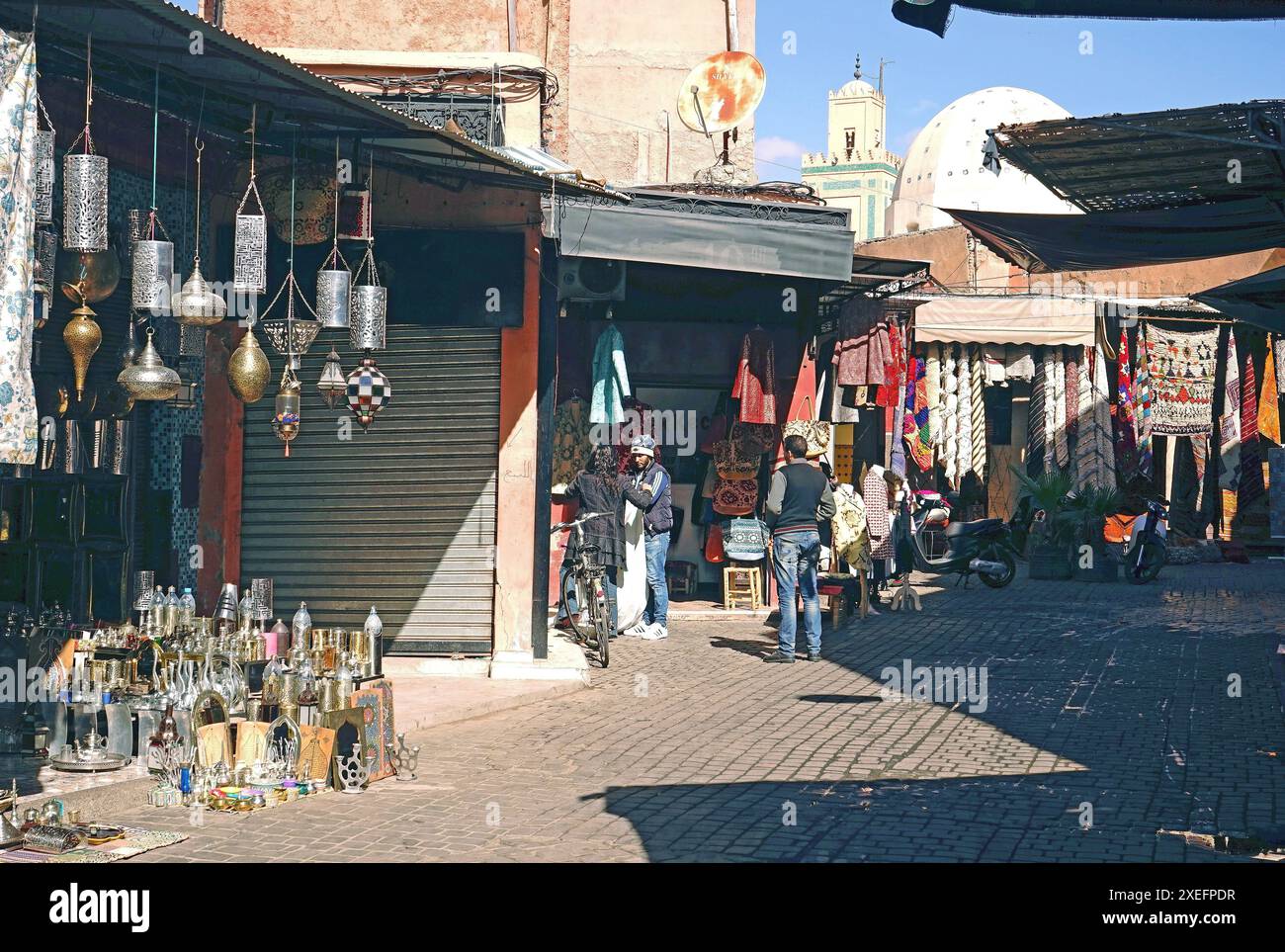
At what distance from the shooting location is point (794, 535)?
12766 millimetres

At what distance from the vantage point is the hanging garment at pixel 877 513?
17.4 meters

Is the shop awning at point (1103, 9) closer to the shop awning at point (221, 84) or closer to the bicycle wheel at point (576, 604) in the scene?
the shop awning at point (221, 84)

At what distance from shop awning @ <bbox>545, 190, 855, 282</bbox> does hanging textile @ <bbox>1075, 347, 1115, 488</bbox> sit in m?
11.6

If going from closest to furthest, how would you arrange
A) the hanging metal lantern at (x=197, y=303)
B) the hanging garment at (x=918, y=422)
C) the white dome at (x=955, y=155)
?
the hanging metal lantern at (x=197, y=303) → the hanging garment at (x=918, y=422) → the white dome at (x=955, y=155)

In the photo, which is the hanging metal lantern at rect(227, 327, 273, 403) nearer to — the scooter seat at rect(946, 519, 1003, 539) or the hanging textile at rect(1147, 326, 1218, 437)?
the scooter seat at rect(946, 519, 1003, 539)

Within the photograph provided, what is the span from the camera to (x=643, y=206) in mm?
12586

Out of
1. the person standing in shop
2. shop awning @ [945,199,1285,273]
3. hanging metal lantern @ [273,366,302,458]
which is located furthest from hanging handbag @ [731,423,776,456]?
hanging metal lantern @ [273,366,302,458]

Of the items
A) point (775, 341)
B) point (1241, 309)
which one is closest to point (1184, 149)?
point (1241, 309)

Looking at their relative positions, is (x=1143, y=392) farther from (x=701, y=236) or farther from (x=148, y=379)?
(x=148, y=379)

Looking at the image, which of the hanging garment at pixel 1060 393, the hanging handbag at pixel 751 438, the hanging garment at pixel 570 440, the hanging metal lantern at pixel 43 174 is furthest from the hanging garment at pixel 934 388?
the hanging metal lantern at pixel 43 174

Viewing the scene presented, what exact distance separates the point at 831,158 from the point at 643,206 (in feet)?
254

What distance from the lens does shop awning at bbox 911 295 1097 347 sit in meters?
22.8

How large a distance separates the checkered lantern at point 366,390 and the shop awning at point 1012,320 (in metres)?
13.5
